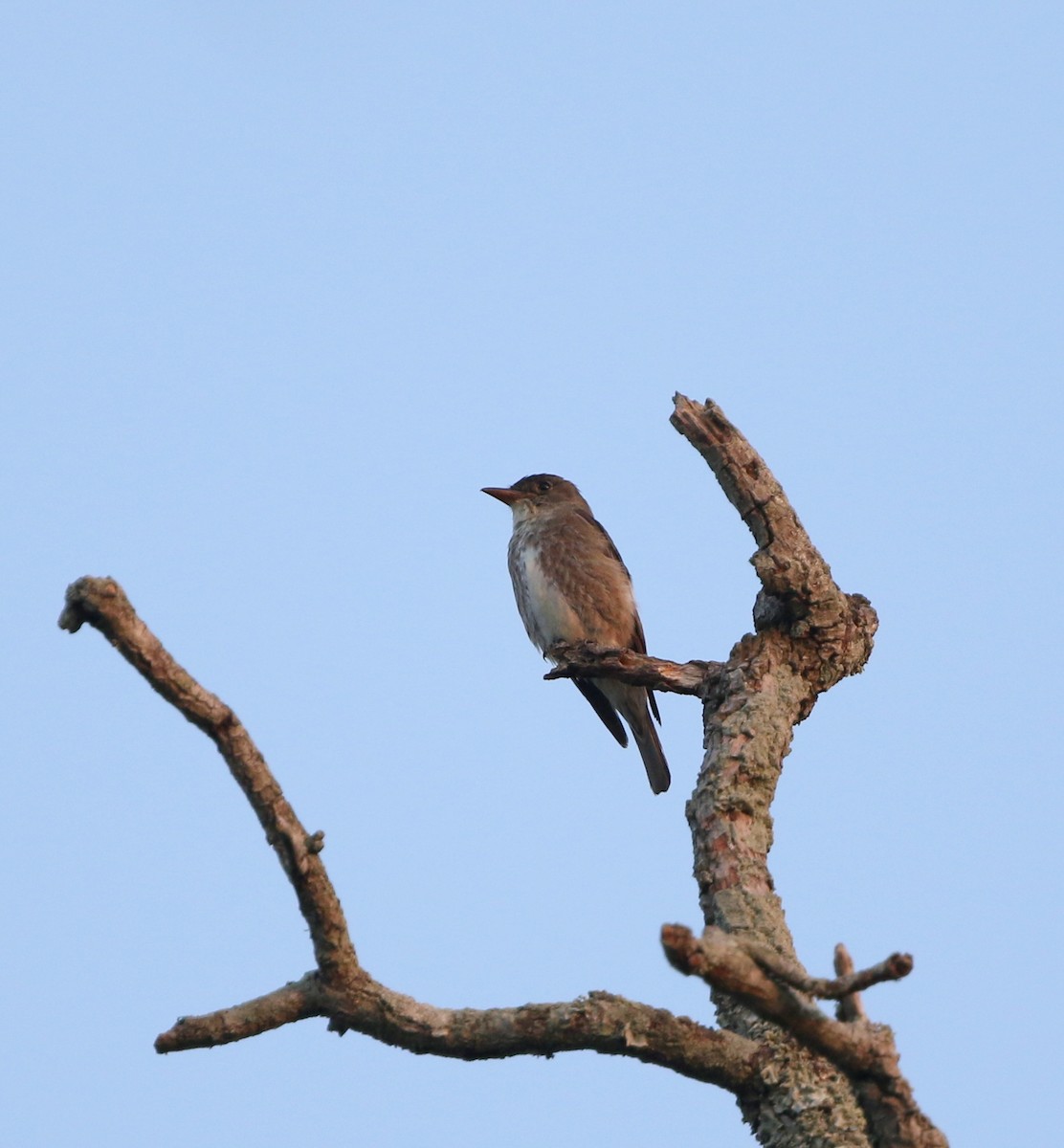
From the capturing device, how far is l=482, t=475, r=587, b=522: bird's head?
8797 millimetres

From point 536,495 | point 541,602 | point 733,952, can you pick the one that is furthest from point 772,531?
point 536,495

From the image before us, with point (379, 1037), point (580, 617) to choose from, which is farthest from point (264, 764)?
point (580, 617)

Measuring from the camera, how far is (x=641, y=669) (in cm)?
536

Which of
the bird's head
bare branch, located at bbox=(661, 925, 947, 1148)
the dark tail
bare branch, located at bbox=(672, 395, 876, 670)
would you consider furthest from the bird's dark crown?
bare branch, located at bbox=(661, 925, 947, 1148)

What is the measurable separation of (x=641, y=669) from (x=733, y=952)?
8.89 feet

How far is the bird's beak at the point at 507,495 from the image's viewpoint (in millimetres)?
8867

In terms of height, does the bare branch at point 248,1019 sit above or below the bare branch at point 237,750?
below

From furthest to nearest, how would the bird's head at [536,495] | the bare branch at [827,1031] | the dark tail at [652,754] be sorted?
1. the bird's head at [536,495]
2. the dark tail at [652,754]
3. the bare branch at [827,1031]

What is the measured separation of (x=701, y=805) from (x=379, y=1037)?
Result: 1.31m

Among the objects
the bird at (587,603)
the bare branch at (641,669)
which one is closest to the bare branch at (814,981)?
the bare branch at (641,669)

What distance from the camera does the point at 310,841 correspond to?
10.1 feet

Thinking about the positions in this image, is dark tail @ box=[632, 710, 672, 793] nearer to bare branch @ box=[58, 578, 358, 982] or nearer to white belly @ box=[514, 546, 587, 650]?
white belly @ box=[514, 546, 587, 650]

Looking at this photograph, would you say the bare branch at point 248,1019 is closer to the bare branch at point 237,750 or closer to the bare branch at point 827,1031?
the bare branch at point 237,750

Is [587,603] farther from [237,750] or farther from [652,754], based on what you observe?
[237,750]
